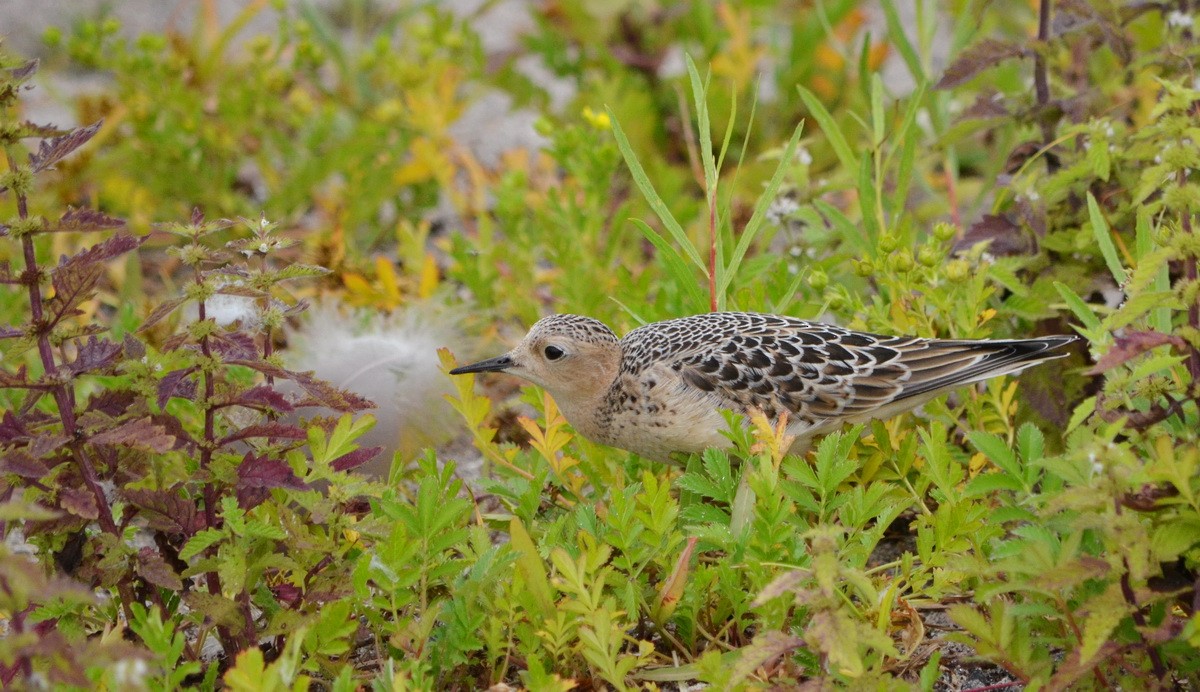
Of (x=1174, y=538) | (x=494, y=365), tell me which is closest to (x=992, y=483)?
(x=1174, y=538)

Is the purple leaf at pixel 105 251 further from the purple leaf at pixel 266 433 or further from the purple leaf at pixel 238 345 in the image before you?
the purple leaf at pixel 266 433

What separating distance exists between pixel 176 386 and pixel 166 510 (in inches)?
12.7

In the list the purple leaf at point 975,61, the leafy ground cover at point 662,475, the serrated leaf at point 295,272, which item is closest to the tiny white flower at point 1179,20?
the leafy ground cover at point 662,475

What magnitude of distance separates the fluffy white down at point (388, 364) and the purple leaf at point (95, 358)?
1346mm

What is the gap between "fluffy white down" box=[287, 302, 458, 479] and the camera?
4.58 m

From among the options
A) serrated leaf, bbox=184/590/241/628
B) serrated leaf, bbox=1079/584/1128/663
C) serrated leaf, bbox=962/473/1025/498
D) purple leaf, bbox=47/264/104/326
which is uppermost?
purple leaf, bbox=47/264/104/326

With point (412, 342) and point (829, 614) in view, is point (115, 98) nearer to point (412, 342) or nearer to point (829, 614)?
point (412, 342)

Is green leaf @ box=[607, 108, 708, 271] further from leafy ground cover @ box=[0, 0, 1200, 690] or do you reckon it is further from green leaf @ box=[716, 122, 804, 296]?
green leaf @ box=[716, 122, 804, 296]

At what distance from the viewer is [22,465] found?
9.45 ft

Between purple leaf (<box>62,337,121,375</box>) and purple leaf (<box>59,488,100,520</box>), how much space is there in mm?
292

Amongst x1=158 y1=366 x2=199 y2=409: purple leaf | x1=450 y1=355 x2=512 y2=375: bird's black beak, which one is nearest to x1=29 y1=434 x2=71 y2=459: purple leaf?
x1=158 y1=366 x2=199 y2=409: purple leaf

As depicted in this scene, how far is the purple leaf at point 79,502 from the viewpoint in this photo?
287cm

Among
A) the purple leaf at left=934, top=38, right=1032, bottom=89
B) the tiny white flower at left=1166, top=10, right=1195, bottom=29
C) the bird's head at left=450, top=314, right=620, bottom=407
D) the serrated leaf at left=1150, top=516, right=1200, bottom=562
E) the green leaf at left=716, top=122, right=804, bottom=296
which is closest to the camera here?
the serrated leaf at left=1150, top=516, right=1200, bottom=562

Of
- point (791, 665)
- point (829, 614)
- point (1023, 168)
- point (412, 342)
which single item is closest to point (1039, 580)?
point (829, 614)
